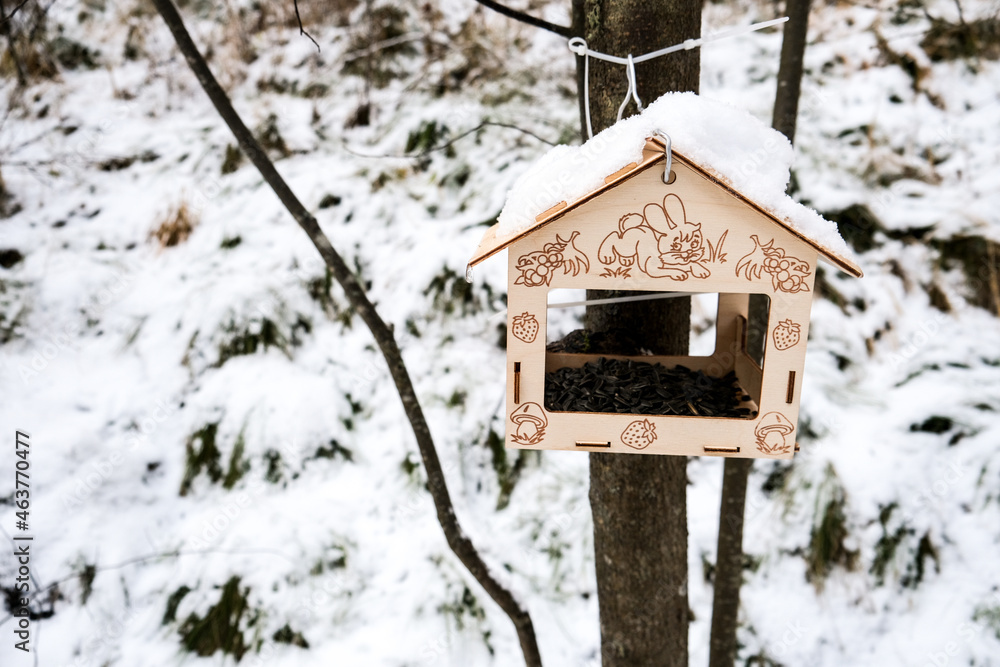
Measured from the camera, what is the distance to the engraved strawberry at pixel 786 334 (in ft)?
3.84

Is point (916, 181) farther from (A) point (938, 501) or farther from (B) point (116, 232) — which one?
(B) point (116, 232)

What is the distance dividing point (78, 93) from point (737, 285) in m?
5.85

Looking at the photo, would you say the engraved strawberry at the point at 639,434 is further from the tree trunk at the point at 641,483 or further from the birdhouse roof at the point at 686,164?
the birdhouse roof at the point at 686,164

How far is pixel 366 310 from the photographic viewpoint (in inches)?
63.0

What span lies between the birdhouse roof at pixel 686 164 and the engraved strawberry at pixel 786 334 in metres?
0.14

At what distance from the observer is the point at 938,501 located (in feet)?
8.23

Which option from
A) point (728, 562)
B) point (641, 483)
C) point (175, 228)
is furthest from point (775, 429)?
point (175, 228)

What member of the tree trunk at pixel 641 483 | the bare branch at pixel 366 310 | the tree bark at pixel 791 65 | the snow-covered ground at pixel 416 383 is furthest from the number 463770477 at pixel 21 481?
the tree bark at pixel 791 65

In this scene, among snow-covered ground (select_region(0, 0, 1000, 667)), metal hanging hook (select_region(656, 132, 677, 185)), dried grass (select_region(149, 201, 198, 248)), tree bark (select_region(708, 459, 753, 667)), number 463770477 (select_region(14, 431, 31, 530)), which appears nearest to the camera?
metal hanging hook (select_region(656, 132, 677, 185))

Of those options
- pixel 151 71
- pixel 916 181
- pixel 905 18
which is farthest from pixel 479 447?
pixel 151 71

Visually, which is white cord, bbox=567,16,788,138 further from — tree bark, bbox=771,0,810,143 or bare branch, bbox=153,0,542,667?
bare branch, bbox=153,0,542,667

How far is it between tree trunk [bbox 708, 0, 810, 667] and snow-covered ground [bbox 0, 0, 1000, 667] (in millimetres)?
555

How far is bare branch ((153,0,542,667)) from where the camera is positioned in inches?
58.0

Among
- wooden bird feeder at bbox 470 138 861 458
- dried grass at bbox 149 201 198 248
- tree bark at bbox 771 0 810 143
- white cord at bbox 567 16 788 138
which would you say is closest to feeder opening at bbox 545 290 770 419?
wooden bird feeder at bbox 470 138 861 458
